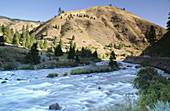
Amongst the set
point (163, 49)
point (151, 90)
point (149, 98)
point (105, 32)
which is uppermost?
point (105, 32)

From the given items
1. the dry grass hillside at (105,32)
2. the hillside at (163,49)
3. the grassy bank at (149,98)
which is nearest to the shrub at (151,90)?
the grassy bank at (149,98)

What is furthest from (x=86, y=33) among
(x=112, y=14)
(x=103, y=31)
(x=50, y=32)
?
(x=112, y=14)

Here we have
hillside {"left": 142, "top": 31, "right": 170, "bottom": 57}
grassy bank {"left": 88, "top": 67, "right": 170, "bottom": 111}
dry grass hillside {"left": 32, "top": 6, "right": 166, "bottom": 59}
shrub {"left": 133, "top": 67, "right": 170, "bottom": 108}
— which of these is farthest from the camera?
dry grass hillside {"left": 32, "top": 6, "right": 166, "bottom": 59}

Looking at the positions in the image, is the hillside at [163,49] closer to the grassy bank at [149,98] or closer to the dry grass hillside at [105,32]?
the grassy bank at [149,98]

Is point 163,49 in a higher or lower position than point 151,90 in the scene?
higher

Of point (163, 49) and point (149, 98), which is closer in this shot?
point (149, 98)

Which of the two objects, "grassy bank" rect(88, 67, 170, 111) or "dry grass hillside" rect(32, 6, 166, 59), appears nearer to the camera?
"grassy bank" rect(88, 67, 170, 111)

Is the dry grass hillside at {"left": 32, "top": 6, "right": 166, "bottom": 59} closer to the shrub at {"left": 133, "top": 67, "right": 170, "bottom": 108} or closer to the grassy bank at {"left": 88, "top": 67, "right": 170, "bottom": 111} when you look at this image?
the shrub at {"left": 133, "top": 67, "right": 170, "bottom": 108}

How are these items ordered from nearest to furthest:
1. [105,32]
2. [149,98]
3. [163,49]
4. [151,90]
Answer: [149,98]
[151,90]
[163,49]
[105,32]

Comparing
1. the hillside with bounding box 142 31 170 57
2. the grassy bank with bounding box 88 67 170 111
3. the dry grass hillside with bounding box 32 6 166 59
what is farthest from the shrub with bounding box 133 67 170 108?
the dry grass hillside with bounding box 32 6 166 59

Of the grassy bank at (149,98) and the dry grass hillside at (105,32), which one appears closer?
the grassy bank at (149,98)

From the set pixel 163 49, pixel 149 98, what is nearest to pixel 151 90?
pixel 149 98

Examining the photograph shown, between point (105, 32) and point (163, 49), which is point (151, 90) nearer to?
point (163, 49)

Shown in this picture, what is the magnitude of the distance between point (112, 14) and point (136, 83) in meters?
181
